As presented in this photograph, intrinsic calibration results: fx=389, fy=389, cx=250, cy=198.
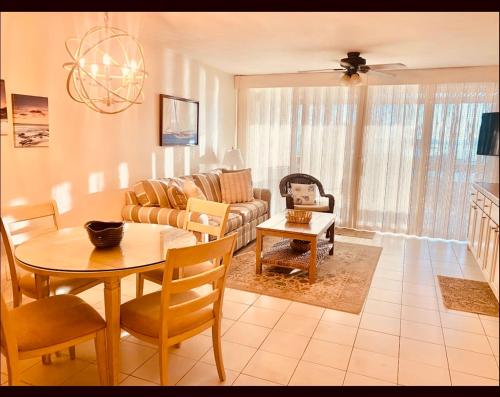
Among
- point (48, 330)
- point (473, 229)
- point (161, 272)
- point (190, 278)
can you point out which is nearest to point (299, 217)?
point (161, 272)

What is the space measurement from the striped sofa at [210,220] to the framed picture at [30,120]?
1026mm

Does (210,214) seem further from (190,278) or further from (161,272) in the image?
(190,278)

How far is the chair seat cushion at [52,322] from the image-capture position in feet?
5.43

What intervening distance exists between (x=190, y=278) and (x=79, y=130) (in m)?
2.09

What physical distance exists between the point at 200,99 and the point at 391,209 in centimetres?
294

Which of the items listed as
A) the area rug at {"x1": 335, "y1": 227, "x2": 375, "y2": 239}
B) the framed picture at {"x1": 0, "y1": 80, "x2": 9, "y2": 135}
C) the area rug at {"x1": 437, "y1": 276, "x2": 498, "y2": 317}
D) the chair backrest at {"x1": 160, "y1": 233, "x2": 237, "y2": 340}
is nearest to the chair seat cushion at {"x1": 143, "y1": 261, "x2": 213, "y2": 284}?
the chair backrest at {"x1": 160, "y1": 233, "x2": 237, "y2": 340}

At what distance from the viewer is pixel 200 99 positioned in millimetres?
5043

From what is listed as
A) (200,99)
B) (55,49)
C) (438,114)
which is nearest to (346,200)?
(438,114)

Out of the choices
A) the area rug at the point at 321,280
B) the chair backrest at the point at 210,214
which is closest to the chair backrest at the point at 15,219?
the chair backrest at the point at 210,214

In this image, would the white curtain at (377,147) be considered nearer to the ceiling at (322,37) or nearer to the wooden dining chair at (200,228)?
the ceiling at (322,37)

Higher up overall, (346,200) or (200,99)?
(200,99)

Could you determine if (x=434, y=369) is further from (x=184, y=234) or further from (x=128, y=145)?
(x=128, y=145)

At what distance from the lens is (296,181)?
17.8 ft

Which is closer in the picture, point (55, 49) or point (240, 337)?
point (240, 337)
